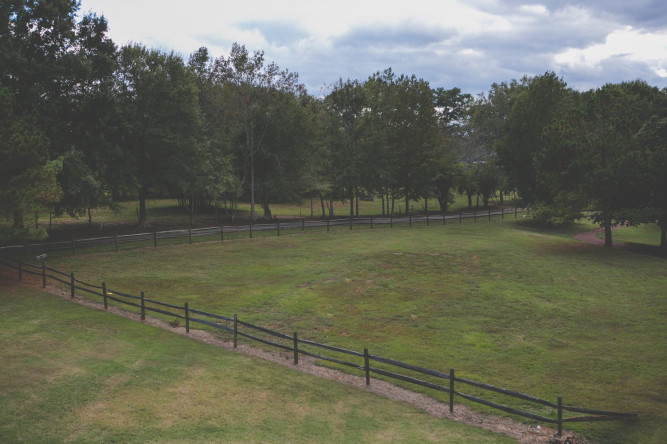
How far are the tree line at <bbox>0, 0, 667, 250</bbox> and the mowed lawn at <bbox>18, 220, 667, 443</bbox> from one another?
635 centimetres

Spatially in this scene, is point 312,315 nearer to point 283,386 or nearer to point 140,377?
point 283,386

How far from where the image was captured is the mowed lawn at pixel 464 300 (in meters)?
16.5

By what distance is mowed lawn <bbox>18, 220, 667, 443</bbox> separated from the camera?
1645cm

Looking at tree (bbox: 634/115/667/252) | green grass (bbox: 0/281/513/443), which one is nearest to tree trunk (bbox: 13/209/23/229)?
green grass (bbox: 0/281/513/443)

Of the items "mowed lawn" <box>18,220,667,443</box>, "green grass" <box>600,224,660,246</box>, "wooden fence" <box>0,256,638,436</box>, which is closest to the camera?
"wooden fence" <box>0,256,638,436</box>

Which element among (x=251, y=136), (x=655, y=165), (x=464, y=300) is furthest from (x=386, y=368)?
(x=251, y=136)

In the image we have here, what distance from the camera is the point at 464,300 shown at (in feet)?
83.4

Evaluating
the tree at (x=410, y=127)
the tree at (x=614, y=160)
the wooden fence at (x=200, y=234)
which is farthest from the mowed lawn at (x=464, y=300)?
the tree at (x=410, y=127)

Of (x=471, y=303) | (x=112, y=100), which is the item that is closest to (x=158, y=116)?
(x=112, y=100)

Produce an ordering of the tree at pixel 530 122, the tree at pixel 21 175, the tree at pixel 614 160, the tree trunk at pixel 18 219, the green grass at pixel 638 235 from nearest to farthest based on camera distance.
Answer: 1. the tree at pixel 21 175
2. the tree trunk at pixel 18 219
3. the tree at pixel 614 160
4. the green grass at pixel 638 235
5. the tree at pixel 530 122

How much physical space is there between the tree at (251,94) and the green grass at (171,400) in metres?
38.2

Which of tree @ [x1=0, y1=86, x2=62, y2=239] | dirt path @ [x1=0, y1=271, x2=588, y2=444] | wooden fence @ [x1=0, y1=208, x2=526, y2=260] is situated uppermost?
tree @ [x1=0, y1=86, x2=62, y2=239]

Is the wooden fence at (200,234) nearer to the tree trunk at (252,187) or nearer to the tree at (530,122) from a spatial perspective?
the tree trunk at (252,187)

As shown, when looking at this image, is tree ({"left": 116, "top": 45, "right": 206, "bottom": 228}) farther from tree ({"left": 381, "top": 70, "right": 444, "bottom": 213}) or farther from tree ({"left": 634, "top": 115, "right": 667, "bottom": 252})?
tree ({"left": 634, "top": 115, "right": 667, "bottom": 252})
